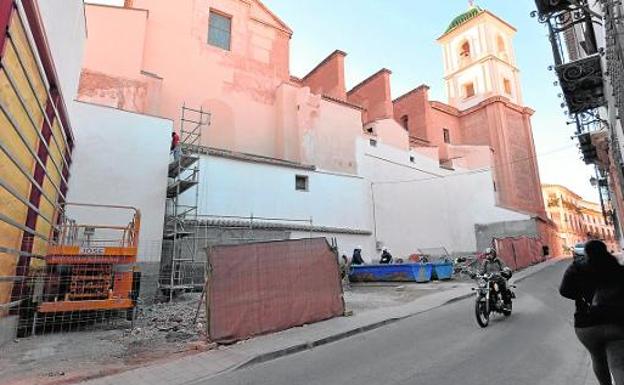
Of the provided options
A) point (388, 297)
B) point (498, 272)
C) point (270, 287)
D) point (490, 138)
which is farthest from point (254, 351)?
point (490, 138)

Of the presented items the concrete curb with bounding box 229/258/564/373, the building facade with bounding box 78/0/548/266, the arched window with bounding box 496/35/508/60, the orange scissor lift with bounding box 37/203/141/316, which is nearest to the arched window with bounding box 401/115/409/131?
the building facade with bounding box 78/0/548/266

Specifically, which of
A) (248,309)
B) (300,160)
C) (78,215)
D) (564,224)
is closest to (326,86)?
(300,160)

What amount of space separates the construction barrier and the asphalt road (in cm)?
1364

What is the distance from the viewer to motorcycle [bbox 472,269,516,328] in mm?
7328

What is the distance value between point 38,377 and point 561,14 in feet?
43.5

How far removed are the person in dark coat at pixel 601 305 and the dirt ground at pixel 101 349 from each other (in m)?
5.31

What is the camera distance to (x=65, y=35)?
866 cm

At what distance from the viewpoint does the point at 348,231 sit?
20141mm

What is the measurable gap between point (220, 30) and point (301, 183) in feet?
31.2

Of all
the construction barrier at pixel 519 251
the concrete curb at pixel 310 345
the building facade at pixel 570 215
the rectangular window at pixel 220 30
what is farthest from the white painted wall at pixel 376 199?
the building facade at pixel 570 215

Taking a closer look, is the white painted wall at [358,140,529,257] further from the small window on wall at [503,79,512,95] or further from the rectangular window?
the small window on wall at [503,79,512,95]

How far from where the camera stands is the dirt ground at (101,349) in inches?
207

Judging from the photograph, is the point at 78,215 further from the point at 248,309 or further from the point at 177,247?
the point at 248,309

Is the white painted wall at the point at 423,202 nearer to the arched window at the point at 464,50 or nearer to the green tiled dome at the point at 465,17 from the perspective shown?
the arched window at the point at 464,50
